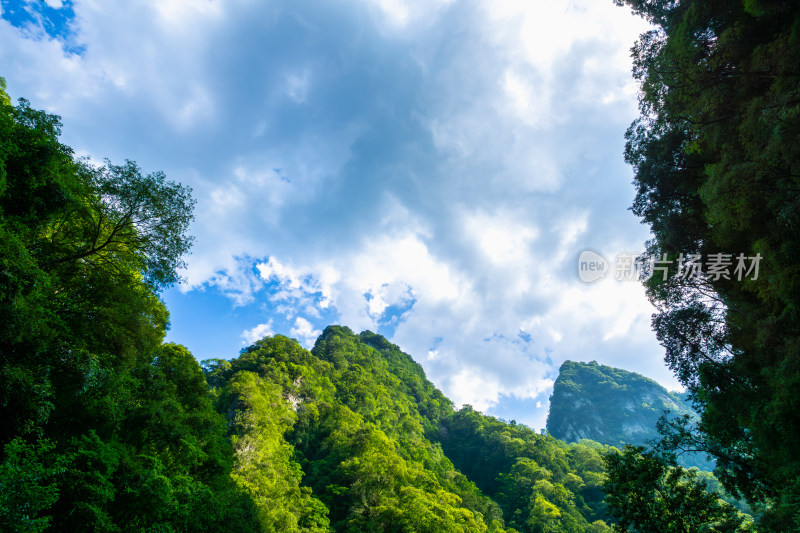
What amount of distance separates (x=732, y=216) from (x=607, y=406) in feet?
505

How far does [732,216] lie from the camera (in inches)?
346

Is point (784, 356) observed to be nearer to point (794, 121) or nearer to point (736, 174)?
point (736, 174)

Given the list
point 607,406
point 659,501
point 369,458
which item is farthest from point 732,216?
point 607,406

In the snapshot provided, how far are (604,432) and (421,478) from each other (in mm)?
125657

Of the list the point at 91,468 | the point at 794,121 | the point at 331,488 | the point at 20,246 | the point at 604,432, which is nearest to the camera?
the point at 794,121

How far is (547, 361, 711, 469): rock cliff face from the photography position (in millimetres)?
121875

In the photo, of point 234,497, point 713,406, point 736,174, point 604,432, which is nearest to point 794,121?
point 736,174

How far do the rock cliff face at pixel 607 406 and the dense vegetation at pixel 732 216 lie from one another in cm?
13584

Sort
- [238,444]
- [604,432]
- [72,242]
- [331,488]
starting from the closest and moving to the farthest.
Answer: [72,242] < [238,444] < [331,488] < [604,432]

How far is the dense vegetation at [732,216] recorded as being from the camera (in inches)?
303

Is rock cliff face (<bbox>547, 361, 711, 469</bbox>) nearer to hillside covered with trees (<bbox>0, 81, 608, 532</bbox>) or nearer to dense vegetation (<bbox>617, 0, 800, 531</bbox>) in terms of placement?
hillside covered with trees (<bbox>0, 81, 608, 532</bbox>)

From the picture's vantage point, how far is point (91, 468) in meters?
9.46

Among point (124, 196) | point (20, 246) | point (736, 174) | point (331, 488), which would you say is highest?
point (736, 174)

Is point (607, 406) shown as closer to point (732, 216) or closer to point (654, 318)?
point (654, 318)
